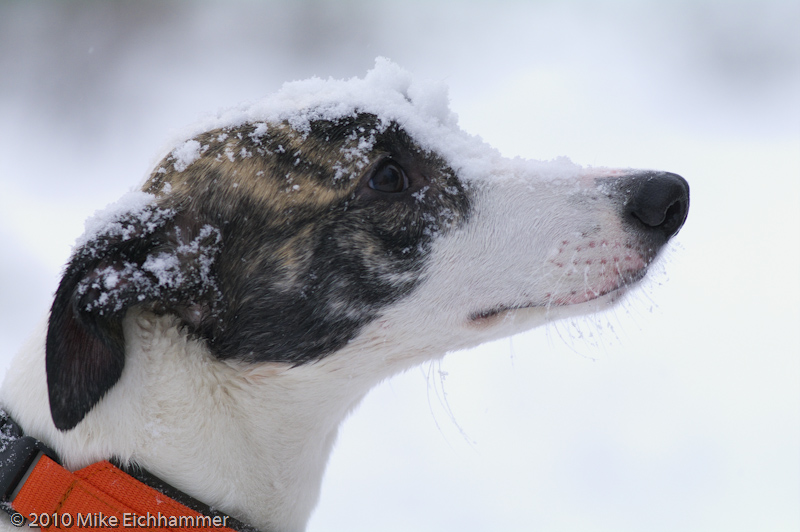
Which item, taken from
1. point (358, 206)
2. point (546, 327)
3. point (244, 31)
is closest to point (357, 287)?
point (358, 206)

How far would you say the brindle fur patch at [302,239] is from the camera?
2.00m

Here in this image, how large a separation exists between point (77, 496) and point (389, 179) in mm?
1205

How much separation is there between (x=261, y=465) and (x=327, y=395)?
0.29 m

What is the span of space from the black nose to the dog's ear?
4.11ft

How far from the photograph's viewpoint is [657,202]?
1.97 m

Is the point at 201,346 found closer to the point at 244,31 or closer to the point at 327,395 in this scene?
the point at 327,395

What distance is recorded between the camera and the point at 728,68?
7.45 m

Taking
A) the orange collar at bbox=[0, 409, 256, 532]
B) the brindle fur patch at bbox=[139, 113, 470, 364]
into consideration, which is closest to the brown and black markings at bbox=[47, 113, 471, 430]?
the brindle fur patch at bbox=[139, 113, 470, 364]

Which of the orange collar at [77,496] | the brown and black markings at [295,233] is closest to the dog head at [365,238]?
the brown and black markings at [295,233]

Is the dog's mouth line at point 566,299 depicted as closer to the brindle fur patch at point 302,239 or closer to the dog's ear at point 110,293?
the brindle fur patch at point 302,239

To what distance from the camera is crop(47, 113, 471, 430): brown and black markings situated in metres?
1.98

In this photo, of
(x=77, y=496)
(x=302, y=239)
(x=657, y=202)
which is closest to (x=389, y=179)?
(x=302, y=239)

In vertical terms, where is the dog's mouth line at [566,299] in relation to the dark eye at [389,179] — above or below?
below

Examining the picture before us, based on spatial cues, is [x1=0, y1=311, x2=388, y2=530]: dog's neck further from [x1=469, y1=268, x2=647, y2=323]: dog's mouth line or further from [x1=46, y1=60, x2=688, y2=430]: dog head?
[x1=469, y1=268, x2=647, y2=323]: dog's mouth line
